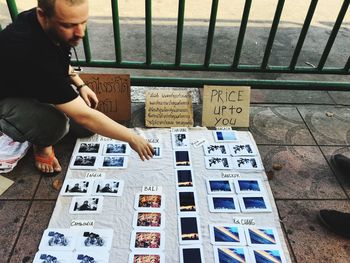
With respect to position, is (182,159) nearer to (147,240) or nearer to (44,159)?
(147,240)

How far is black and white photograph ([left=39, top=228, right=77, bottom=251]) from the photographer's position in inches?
71.0

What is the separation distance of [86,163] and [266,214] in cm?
120

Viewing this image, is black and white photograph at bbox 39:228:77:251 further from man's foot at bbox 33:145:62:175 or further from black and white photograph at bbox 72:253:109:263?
man's foot at bbox 33:145:62:175

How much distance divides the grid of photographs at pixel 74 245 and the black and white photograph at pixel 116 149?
0.64m

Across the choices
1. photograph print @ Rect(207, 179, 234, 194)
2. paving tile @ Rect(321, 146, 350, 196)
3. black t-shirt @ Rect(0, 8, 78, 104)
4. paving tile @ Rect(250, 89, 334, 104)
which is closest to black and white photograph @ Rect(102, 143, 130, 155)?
photograph print @ Rect(207, 179, 234, 194)

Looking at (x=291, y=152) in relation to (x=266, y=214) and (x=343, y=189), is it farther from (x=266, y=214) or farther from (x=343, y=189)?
(x=266, y=214)

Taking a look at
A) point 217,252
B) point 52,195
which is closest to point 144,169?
point 52,195

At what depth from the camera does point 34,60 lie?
5.37 ft

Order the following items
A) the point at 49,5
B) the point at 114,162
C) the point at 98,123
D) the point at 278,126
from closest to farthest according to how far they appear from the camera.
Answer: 1. the point at 49,5
2. the point at 98,123
3. the point at 114,162
4. the point at 278,126

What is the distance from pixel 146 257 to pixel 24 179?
987mm

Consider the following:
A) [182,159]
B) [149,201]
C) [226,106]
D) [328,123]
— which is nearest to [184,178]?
[182,159]

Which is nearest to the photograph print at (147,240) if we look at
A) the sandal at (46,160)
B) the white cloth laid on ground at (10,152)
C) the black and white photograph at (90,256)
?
the black and white photograph at (90,256)

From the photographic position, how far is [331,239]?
2.00m

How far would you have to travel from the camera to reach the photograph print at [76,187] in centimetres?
210
